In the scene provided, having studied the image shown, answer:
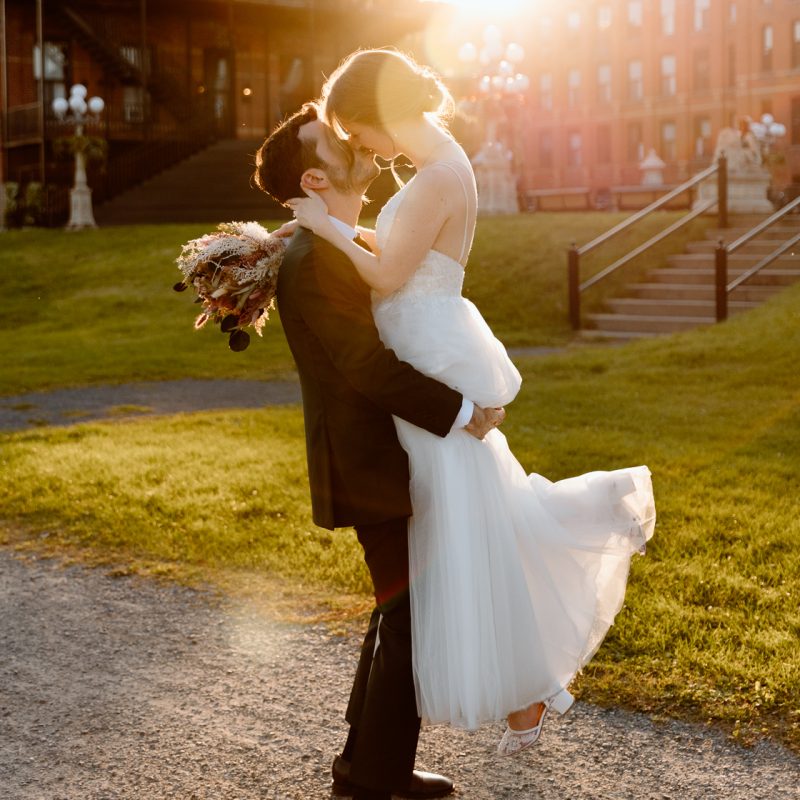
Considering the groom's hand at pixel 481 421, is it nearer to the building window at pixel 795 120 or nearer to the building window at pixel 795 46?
the building window at pixel 795 120

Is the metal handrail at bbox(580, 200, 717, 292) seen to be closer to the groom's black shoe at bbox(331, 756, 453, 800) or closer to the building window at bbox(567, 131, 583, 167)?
the groom's black shoe at bbox(331, 756, 453, 800)

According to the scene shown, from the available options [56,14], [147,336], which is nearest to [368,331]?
[147,336]

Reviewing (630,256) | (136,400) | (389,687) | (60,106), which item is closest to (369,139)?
(389,687)

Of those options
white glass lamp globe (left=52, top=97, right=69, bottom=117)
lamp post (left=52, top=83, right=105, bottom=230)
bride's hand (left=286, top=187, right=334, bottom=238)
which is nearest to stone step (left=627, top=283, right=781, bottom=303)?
bride's hand (left=286, top=187, right=334, bottom=238)

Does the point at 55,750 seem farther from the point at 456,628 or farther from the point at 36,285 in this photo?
the point at 36,285

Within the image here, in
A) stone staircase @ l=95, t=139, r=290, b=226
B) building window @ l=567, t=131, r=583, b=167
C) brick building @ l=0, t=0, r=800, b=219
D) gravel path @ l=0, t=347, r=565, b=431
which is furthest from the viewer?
building window @ l=567, t=131, r=583, b=167

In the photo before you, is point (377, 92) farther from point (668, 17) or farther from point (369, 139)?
point (668, 17)

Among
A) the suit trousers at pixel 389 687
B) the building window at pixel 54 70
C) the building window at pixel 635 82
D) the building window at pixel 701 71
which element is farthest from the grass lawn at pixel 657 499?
the building window at pixel 635 82

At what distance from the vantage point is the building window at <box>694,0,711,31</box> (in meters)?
53.6

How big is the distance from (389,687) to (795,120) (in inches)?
2045

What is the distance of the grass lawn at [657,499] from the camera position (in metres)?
4.01

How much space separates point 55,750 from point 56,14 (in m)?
32.6

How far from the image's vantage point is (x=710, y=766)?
3.26 m

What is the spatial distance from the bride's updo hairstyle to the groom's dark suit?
332 mm
